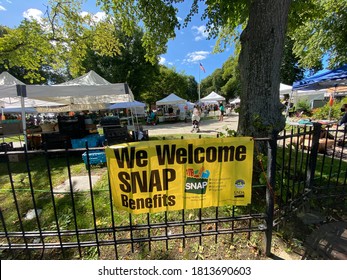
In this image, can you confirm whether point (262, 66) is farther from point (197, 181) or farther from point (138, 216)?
point (138, 216)

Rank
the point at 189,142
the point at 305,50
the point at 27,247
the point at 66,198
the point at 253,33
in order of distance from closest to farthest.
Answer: the point at 189,142
the point at 27,247
the point at 253,33
the point at 66,198
the point at 305,50

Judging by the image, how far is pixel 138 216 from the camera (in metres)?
3.18

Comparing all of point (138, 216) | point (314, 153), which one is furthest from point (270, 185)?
point (138, 216)

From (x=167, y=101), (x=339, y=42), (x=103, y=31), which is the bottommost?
(x=167, y=101)

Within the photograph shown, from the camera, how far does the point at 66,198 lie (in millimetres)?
3895

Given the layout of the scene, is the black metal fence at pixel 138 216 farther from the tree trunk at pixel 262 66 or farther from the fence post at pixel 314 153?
the tree trunk at pixel 262 66

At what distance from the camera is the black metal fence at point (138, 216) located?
88.4 inches

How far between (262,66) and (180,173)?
7.57 ft

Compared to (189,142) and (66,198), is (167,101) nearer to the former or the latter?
(66,198)

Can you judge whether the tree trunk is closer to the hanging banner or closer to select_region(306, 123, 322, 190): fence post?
select_region(306, 123, 322, 190): fence post

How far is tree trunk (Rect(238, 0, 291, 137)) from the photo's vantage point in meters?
2.97

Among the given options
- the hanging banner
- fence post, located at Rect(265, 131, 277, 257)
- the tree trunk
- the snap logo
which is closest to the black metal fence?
fence post, located at Rect(265, 131, 277, 257)

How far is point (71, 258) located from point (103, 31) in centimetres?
1056
